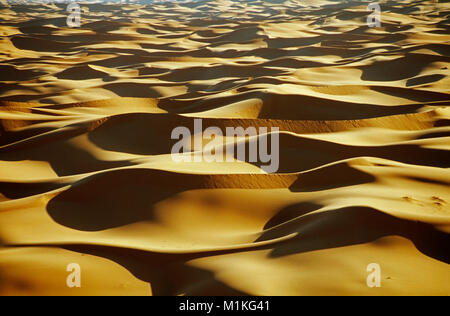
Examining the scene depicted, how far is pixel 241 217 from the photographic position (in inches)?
82.2

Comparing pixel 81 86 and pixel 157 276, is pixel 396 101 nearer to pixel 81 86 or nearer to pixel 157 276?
pixel 157 276

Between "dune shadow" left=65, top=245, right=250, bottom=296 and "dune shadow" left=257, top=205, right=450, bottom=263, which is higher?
"dune shadow" left=257, top=205, right=450, bottom=263

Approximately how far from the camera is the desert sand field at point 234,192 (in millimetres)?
1557

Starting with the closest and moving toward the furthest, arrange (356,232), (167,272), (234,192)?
(167,272)
(356,232)
(234,192)

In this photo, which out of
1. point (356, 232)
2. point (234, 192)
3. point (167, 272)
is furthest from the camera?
point (234, 192)

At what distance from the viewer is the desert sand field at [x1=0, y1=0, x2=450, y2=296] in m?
1.56

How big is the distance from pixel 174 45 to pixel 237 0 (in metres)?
17.0

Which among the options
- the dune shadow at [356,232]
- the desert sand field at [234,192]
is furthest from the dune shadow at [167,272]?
the dune shadow at [356,232]

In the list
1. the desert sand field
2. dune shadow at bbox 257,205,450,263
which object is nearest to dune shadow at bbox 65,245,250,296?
the desert sand field

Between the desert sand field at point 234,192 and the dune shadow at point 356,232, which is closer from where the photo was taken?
the desert sand field at point 234,192

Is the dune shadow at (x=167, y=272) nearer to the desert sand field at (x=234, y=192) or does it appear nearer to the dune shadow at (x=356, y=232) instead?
the desert sand field at (x=234, y=192)

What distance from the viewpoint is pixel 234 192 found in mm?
2258

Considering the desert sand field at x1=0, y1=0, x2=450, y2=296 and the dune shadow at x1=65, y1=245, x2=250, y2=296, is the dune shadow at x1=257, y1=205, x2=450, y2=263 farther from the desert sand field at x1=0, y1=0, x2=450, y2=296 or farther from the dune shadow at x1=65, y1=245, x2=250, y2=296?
the dune shadow at x1=65, y1=245, x2=250, y2=296
